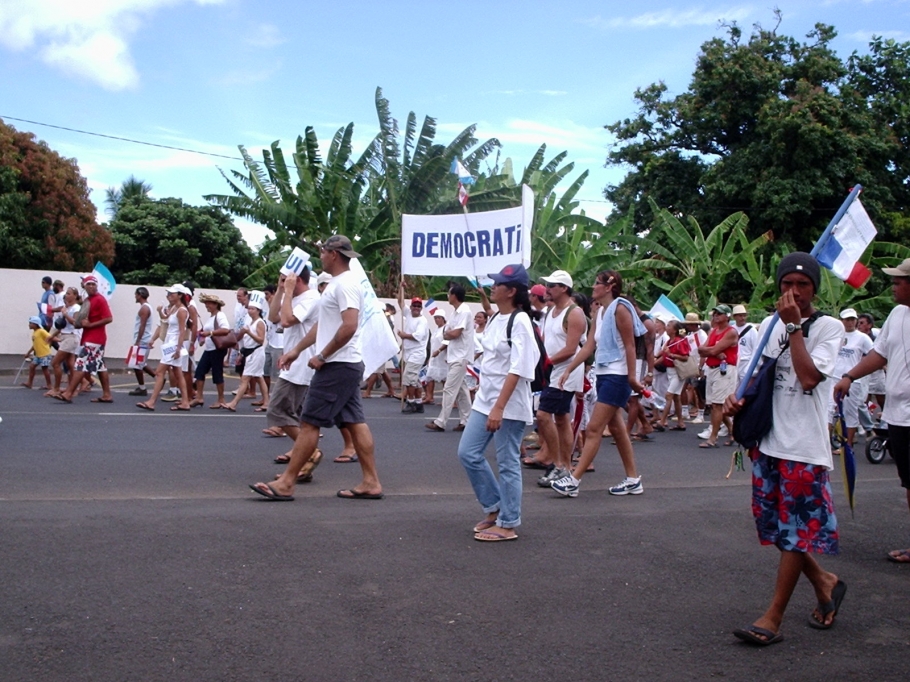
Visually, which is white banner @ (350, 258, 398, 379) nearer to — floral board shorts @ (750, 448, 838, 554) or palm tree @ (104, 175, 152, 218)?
floral board shorts @ (750, 448, 838, 554)

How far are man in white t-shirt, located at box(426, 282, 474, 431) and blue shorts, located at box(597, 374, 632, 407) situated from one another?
4347 millimetres

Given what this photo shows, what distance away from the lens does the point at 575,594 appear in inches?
195

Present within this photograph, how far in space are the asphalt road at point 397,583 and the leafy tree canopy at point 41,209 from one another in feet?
74.8

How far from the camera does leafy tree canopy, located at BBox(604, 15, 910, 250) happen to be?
91.7ft

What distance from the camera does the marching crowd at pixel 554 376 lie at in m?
4.33

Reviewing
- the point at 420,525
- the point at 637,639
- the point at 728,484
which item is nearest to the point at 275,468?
the point at 420,525

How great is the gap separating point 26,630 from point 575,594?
8.69 ft

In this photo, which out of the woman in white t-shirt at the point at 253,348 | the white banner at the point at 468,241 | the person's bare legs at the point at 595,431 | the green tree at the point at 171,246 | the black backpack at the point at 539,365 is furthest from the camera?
the green tree at the point at 171,246

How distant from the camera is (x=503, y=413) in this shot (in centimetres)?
604

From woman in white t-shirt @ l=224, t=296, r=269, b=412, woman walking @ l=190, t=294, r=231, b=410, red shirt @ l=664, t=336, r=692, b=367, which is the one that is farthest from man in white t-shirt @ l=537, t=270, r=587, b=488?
woman walking @ l=190, t=294, r=231, b=410

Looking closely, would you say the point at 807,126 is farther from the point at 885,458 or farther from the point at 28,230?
the point at 28,230

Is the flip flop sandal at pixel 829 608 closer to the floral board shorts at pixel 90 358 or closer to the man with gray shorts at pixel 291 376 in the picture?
the man with gray shorts at pixel 291 376

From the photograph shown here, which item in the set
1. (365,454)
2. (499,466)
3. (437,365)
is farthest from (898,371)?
(437,365)

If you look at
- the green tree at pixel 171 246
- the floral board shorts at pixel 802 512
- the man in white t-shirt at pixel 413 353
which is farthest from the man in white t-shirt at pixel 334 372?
the green tree at pixel 171 246
